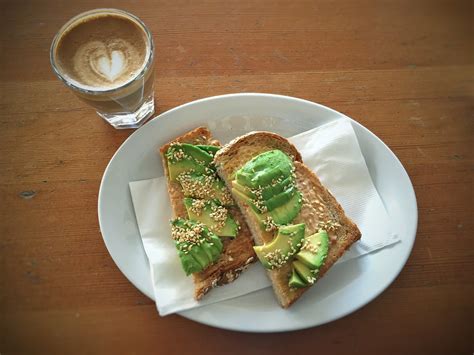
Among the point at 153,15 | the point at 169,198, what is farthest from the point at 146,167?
the point at 153,15

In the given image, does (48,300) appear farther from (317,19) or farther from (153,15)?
(317,19)

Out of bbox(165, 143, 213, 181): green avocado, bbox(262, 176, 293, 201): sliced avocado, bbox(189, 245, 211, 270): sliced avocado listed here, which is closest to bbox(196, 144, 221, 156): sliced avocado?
bbox(165, 143, 213, 181): green avocado

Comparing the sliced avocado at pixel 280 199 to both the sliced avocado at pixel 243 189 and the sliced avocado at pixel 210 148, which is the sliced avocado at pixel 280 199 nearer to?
the sliced avocado at pixel 243 189

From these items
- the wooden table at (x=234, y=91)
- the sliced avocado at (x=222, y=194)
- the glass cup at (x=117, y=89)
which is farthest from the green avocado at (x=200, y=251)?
the glass cup at (x=117, y=89)

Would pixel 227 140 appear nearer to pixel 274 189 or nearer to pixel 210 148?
pixel 210 148

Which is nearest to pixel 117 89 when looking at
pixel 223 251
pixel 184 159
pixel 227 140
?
pixel 184 159

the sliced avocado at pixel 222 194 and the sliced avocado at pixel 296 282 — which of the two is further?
the sliced avocado at pixel 222 194
